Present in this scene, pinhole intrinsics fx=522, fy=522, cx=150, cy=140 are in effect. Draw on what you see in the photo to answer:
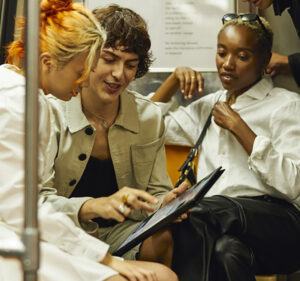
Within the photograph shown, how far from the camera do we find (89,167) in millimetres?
1974

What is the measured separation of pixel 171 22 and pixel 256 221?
Result: 1.28m

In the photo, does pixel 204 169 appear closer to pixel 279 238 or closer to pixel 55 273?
pixel 279 238

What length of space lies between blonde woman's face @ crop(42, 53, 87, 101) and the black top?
1.56 feet

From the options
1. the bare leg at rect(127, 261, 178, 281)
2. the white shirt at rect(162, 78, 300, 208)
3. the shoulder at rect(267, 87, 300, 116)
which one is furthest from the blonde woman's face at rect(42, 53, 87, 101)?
the shoulder at rect(267, 87, 300, 116)

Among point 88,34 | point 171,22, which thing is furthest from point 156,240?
point 171,22

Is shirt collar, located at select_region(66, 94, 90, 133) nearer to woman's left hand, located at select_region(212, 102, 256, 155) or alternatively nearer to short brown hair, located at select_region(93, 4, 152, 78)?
short brown hair, located at select_region(93, 4, 152, 78)

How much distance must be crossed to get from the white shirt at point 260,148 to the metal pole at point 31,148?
59.5 inches

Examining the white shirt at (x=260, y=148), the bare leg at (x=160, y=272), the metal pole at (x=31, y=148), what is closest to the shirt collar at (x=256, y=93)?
the white shirt at (x=260, y=148)

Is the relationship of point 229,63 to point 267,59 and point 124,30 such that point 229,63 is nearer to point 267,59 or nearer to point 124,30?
point 267,59

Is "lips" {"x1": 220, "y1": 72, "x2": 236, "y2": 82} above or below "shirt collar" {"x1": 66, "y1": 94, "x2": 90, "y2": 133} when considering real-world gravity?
above

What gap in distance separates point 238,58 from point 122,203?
1117mm

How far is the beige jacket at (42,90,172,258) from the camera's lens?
192 centimetres

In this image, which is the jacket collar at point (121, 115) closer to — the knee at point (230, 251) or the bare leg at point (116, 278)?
the knee at point (230, 251)

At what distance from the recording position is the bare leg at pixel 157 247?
179 cm
